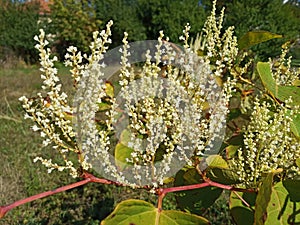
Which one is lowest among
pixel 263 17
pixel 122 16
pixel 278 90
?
pixel 278 90

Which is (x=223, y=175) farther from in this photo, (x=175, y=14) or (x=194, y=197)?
(x=175, y=14)

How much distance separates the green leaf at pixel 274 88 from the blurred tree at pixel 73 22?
49.8 ft

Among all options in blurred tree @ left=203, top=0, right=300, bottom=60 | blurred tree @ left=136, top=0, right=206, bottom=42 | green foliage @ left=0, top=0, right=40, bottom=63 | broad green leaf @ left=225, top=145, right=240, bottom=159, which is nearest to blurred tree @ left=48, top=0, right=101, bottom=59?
green foliage @ left=0, top=0, right=40, bottom=63

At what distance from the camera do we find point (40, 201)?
2914mm

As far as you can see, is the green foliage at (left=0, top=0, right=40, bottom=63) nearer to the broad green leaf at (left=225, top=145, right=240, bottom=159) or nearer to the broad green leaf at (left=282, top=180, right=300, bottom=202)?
the broad green leaf at (left=225, top=145, right=240, bottom=159)

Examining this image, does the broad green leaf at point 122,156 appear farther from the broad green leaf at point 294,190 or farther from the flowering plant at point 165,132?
the broad green leaf at point 294,190

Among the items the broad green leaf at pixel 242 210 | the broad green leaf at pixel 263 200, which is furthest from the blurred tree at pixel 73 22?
the broad green leaf at pixel 263 200

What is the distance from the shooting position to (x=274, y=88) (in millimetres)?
692

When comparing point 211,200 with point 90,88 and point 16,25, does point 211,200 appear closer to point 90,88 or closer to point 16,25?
point 90,88

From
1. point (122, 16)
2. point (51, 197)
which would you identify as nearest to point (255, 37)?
point (51, 197)

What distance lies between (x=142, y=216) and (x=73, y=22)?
52.8 feet

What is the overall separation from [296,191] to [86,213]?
2.31 m

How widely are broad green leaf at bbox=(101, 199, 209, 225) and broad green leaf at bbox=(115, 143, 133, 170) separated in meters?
0.18

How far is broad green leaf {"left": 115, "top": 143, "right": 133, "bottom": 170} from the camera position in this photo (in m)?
0.79
